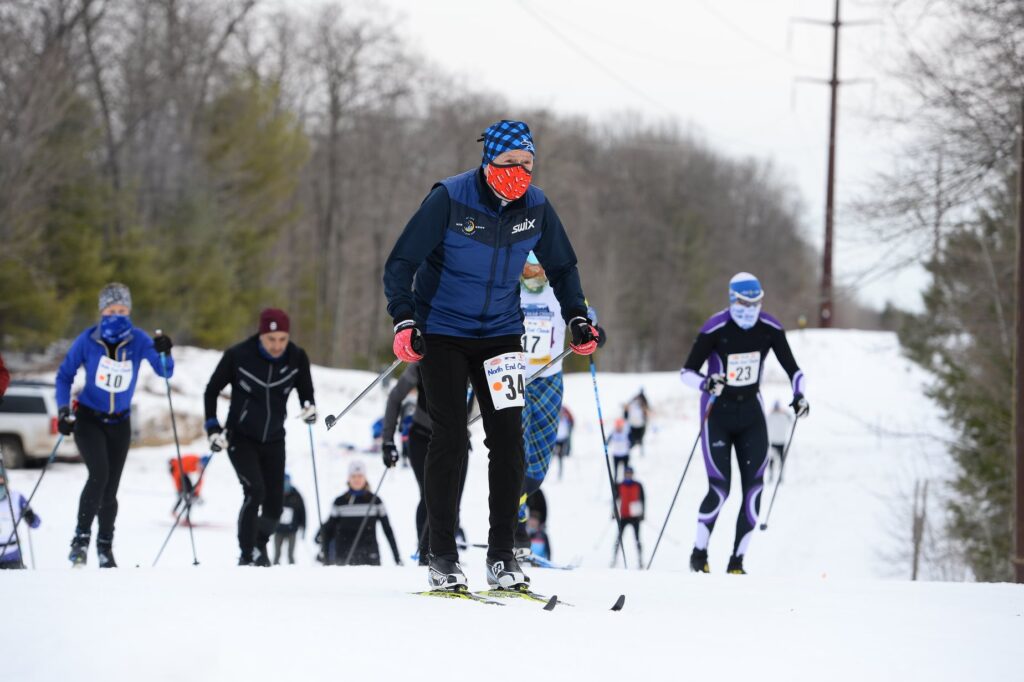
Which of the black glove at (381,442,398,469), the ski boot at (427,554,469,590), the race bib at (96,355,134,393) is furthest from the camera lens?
the race bib at (96,355,134,393)

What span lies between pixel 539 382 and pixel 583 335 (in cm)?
260

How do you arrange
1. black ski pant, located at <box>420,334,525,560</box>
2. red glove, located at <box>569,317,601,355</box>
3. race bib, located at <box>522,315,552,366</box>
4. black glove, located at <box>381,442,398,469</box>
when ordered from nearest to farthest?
black ski pant, located at <box>420,334,525,560</box> → red glove, located at <box>569,317,601,355</box> → black glove, located at <box>381,442,398,469</box> → race bib, located at <box>522,315,552,366</box>

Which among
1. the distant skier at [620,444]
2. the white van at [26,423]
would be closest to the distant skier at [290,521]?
the white van at [26,423]

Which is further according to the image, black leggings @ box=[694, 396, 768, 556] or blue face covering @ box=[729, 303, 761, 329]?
blue face covering @ box=[729, 303, 761, 329]

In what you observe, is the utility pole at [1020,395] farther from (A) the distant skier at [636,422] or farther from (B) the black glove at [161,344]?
(A) the distant skier at [636,422]

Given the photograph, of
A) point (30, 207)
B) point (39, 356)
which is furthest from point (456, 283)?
point (39, 356)

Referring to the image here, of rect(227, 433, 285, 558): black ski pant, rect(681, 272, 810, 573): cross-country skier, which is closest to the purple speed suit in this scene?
rect(681, 272, 810, 573): cross-country skier

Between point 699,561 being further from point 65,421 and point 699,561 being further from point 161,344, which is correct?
point 65,421

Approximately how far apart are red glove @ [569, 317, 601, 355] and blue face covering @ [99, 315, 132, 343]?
13.6ft

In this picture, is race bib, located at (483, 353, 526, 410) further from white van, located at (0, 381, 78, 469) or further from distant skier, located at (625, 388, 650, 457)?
distant skier, located at (625, 388, 650, 457)

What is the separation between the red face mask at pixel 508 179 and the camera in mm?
5113

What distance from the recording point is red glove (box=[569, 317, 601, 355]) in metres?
5.49

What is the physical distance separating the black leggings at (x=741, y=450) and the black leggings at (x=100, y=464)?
13.2 feet

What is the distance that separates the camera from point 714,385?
821 centimetres
